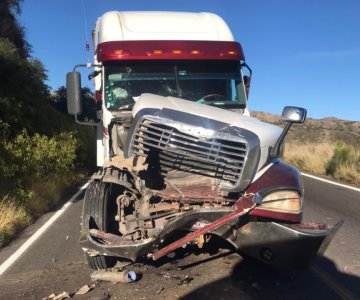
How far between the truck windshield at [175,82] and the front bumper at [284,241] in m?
2.91

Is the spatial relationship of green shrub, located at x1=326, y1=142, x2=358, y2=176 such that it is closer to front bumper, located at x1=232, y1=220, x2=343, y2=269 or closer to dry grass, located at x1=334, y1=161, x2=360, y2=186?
dry grass, located at x1=334, y1=161, x2=360, y2=186

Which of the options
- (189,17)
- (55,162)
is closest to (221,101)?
(189,17)

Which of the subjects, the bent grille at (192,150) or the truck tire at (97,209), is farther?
the truck tire at (97,209)

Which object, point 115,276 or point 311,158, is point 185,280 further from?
point 311,158

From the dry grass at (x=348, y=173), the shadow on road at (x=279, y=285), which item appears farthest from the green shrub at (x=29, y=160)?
the dry grass at (x=348, y=173)

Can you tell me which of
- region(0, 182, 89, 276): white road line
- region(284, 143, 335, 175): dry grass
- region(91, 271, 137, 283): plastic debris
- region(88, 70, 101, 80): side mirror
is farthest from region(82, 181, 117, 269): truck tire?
region(284, 143, 335, 175): dry grass

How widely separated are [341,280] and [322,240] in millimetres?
1104

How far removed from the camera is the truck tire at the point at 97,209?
232 inches

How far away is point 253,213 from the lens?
5168mm

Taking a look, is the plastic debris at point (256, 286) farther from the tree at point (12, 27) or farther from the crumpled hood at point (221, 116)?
the tree at point (12, 27)

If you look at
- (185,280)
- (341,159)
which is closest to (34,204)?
(185,280)

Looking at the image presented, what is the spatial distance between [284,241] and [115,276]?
2.03m

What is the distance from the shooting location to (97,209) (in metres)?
5.94

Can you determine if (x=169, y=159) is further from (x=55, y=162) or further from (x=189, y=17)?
(x=55, y=162)
